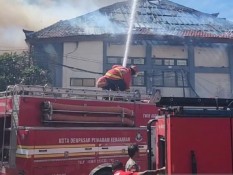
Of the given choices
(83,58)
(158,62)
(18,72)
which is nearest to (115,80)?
(18,72)

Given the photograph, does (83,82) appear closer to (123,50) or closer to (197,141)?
(123,50)

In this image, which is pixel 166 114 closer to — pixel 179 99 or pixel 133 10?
pixel 179 99

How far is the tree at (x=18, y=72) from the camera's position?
19344 millimetres

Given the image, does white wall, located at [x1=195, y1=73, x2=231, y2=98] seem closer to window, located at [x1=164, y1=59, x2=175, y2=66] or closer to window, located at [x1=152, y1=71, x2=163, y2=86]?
window, located at [x1=164, y1=59, x2=175, y2=66]

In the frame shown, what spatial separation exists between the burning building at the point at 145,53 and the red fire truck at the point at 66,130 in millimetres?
12404

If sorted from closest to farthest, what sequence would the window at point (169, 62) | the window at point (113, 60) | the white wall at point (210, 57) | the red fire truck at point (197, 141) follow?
the red fire truck at point (197, 141) → the window at point (113, 60) → the window at point (169, 62) → the white wall at point (210, 57)

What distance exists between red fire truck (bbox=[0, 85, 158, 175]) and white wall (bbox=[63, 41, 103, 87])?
1225 cm

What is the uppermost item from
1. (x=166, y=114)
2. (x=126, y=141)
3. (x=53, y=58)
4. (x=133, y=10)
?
(x=133, y=10)

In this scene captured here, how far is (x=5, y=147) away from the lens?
766 cm

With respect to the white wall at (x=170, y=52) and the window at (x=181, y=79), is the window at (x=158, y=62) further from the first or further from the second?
the window at (x=181, y=79)

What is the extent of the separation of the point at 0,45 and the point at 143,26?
30.9 ft

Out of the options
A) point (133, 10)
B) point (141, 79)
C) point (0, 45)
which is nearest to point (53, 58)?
point (0, 45)

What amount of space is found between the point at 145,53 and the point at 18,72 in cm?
782

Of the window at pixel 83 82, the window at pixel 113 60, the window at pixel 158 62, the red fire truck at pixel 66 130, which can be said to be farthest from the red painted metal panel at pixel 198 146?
the window at pixel 158 62
